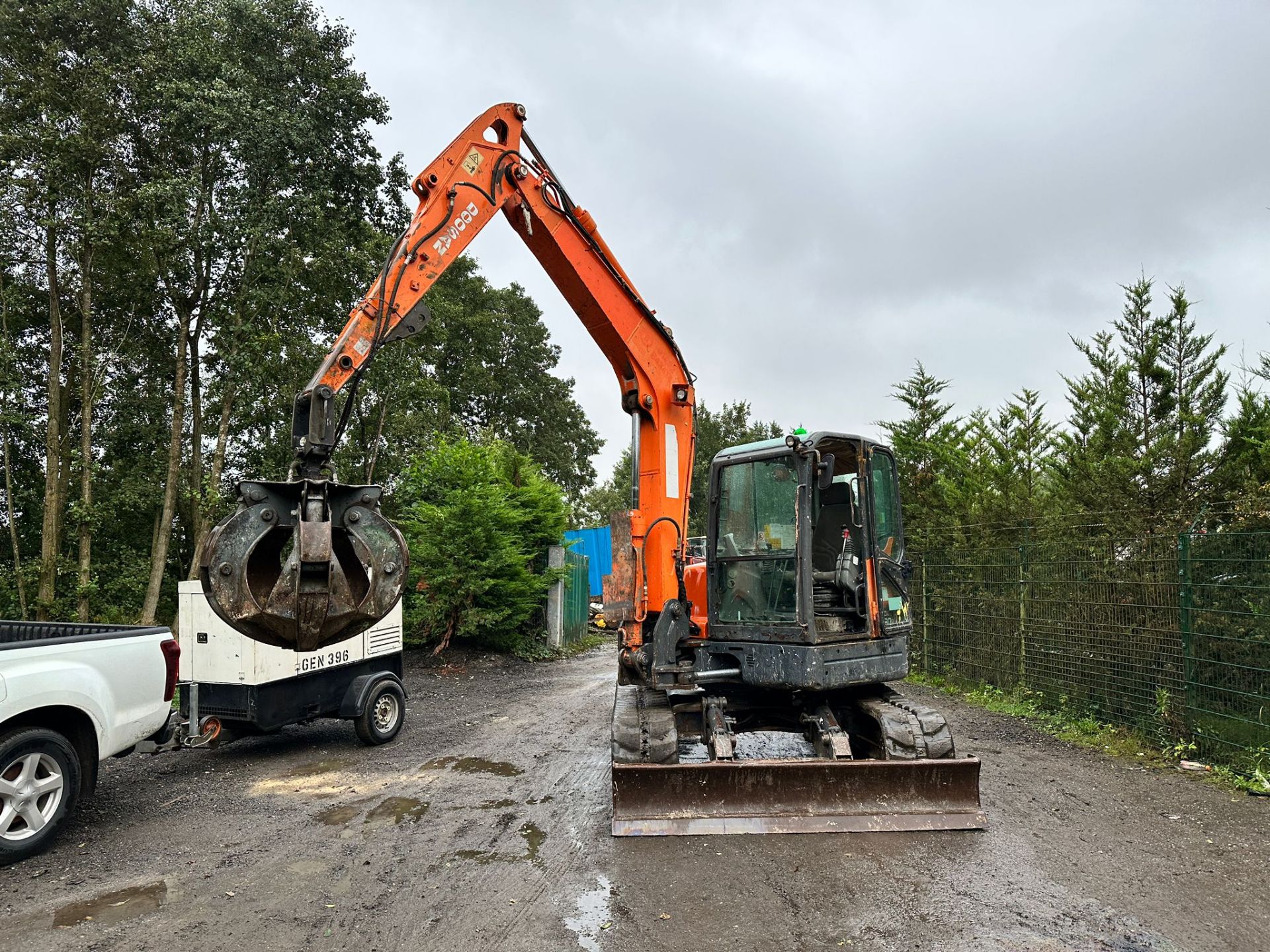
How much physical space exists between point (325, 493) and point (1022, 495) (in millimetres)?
10063

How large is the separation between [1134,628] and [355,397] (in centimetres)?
727

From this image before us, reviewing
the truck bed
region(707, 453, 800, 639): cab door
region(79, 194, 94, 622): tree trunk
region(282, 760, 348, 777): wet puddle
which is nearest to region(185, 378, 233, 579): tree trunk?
region(79, 194, 94, 622): tree trunk

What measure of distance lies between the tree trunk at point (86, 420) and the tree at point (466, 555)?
6.10 metres

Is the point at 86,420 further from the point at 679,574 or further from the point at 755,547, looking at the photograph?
the point at 755,547

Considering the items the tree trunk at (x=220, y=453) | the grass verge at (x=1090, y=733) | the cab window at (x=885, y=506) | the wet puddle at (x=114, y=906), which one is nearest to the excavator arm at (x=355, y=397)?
the cab window at (x=885, y=506)

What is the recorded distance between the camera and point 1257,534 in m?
6.18

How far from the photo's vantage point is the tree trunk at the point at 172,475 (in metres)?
17.0

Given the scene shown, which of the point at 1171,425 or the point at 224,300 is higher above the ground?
the point at 224,300

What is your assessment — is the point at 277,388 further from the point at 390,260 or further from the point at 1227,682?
the point at 1227,682

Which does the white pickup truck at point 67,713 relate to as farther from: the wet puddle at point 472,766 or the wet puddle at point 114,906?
the wet puddle at point 472,766

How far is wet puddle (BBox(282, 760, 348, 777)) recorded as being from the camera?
22.7 ft

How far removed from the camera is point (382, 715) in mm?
8094

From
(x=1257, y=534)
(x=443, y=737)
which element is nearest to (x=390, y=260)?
(x=443, y=737)

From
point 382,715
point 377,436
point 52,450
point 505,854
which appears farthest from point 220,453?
point 505,854
